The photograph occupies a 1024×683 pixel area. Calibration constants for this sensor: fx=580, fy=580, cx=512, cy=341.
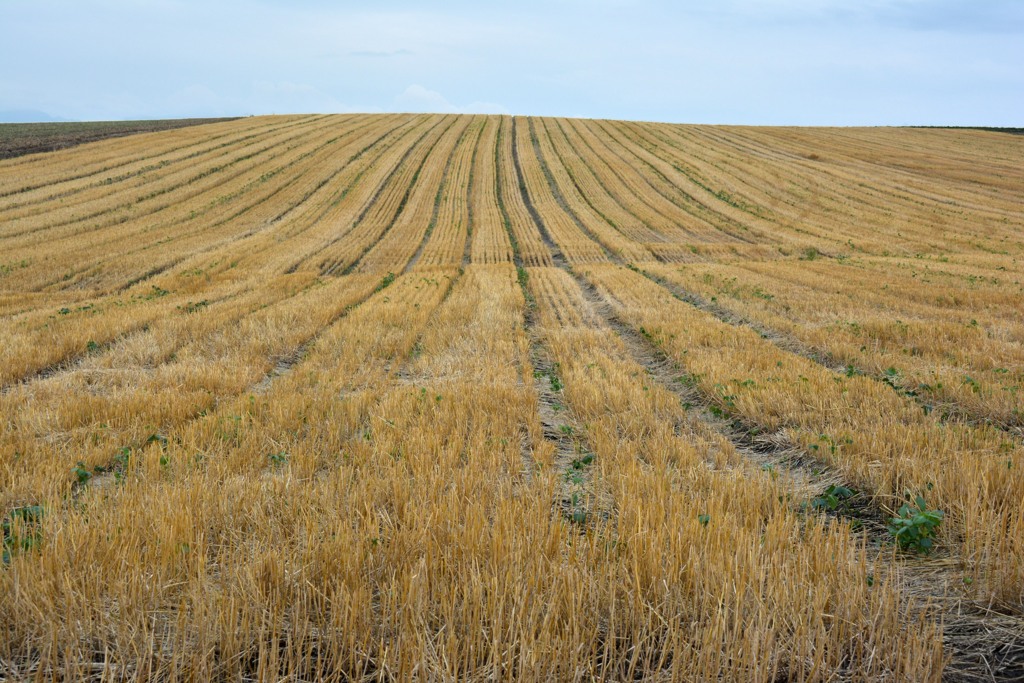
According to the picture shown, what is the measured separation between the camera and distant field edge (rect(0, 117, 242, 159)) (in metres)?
46.7

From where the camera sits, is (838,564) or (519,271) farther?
(519,271)

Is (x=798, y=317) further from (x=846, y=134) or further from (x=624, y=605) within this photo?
(x=846, y=134)

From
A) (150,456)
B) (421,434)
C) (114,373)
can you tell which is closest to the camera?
(150,456)

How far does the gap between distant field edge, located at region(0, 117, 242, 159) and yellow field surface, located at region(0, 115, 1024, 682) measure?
35067 mm

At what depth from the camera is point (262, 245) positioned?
91.7ft

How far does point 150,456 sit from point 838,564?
17.9ft

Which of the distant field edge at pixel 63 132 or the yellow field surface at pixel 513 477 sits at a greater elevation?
the distant field edge at pixel 63 132

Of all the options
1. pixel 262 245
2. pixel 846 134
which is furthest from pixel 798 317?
pixel 846 134

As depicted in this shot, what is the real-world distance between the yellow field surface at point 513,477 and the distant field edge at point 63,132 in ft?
115

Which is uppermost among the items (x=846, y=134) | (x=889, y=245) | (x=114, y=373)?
(x=846, y=134)

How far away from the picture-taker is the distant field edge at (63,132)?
153 ft

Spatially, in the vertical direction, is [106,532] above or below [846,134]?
below

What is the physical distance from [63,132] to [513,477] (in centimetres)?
7022

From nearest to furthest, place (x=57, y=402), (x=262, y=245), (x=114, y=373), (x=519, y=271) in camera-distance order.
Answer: (x=57, y=402)
(x=114, y=373)
(x=519, y=271)
(x=262, y=245)
